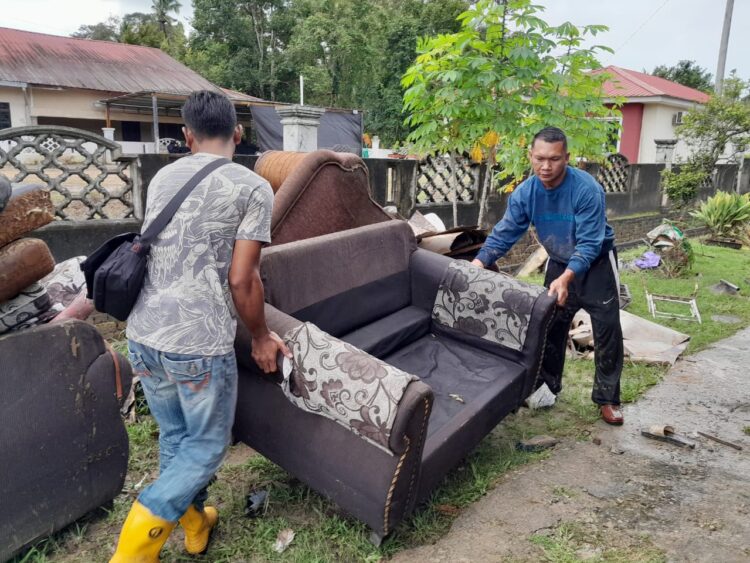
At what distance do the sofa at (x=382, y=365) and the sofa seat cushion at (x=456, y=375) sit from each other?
10 mm

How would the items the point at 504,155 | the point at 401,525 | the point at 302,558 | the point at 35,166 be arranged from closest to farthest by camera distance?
1. the point at 302,558
2. the point at 401,525
3. the point at 35,166
4. the point at 504,155

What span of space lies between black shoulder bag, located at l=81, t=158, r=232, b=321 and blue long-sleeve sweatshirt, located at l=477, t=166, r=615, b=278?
2.05 meters

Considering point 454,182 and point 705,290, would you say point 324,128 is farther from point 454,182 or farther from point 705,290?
point 705,290

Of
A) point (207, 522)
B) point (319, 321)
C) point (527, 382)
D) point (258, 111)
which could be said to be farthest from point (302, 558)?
point (258, 111)

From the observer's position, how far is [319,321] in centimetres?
292

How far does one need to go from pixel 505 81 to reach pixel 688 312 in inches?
124

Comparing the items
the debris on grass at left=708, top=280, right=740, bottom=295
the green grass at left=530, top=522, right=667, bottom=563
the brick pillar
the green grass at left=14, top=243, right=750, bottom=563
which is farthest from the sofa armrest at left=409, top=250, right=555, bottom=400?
the debris on grass at left=708, top=280, right=740, bottom=295

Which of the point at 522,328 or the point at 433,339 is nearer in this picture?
the point at 522,328

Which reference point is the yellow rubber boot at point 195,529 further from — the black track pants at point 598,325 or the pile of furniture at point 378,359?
the black track pants at point 598,325

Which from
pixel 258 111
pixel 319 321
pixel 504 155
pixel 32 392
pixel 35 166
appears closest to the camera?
pixel 32 392

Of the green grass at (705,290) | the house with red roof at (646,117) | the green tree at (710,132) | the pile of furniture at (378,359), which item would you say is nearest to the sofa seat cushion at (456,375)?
the pile of furniture at (378,359)

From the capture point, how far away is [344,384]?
6.69 feet

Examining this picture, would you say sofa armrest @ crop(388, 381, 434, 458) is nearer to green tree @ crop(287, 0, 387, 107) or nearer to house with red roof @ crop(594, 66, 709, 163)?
house with red roof @ crop(594, 66, 709, 163)

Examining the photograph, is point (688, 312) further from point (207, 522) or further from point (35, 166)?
point (35, 166)
